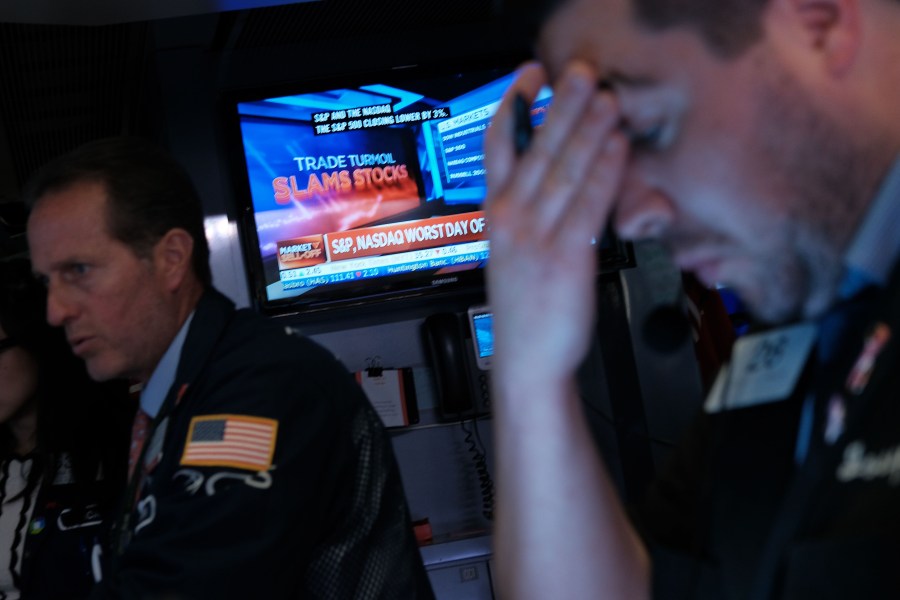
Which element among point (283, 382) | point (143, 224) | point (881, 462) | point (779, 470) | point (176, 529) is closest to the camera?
point (881, 462)

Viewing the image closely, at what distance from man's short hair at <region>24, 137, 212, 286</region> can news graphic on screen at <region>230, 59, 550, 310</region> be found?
4.91ft

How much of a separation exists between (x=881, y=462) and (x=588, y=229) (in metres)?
0.32

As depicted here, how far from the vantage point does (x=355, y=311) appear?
12.1 feet

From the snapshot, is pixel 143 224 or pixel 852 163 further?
pixel 143 224

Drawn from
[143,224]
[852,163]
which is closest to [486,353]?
→ [143,224]

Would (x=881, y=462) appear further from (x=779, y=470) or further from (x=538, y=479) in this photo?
(x=538, y=479)

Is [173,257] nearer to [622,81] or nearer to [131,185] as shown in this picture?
[131,185]

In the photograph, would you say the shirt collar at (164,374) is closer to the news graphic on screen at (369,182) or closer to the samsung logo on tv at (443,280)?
the news graphic on screen at (369,182)

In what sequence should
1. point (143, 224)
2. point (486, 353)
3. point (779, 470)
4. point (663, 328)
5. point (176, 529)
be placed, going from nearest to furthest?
point (779, 470)
point (663, 328)
point (176, 529)
point (143, 224)
point (486, 353)

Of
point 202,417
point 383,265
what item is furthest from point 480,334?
point 202,417

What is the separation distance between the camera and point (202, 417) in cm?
156

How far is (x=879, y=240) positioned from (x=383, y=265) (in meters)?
2.78

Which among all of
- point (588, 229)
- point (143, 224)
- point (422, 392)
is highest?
point (143, 224)

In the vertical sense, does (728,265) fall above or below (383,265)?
below
